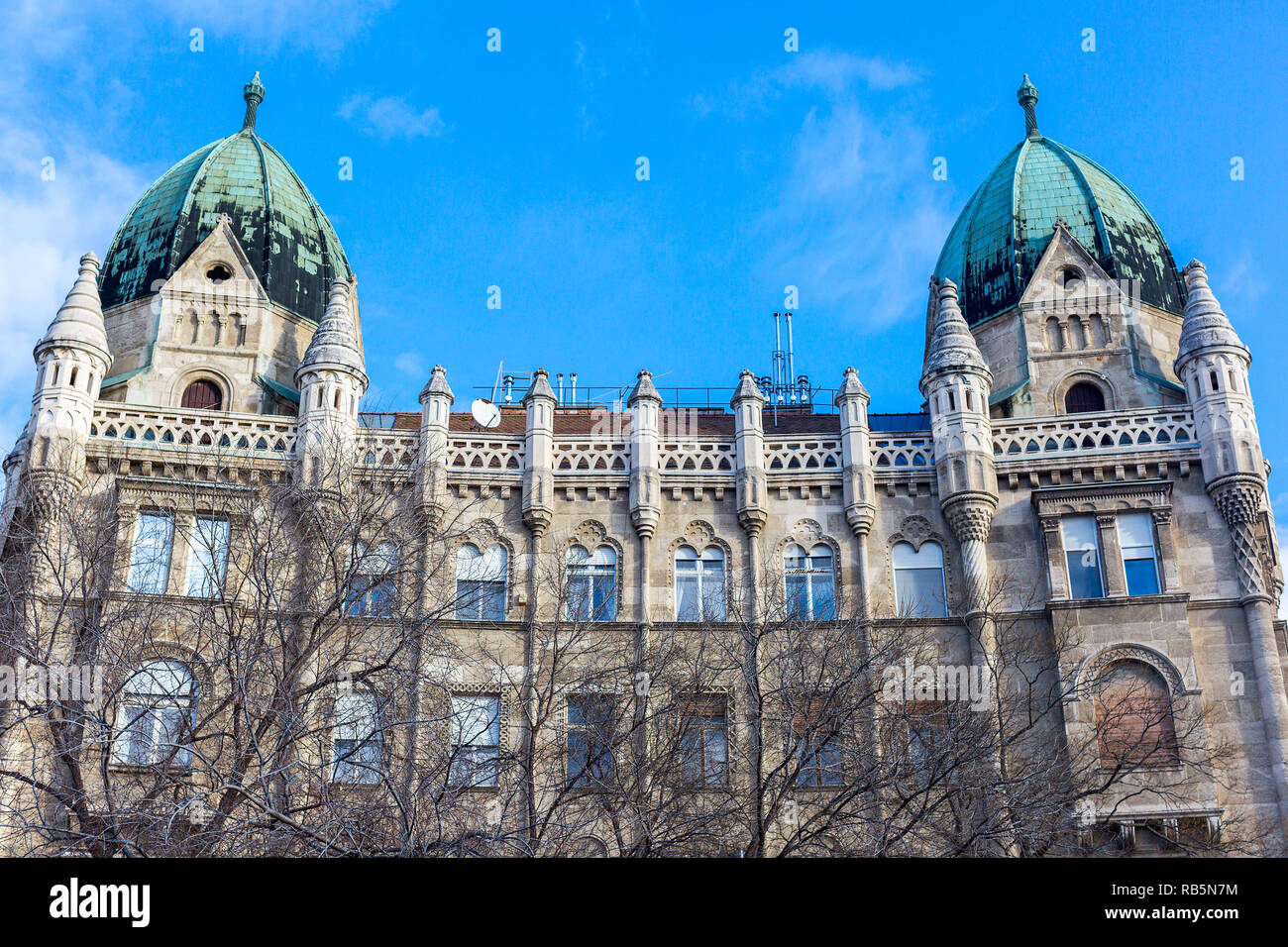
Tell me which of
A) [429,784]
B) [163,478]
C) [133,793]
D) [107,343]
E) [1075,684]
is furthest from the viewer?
[107,343]

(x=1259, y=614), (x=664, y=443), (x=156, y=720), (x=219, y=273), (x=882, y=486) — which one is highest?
(x=219, y=273)

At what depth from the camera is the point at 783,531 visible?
3662 centimetres

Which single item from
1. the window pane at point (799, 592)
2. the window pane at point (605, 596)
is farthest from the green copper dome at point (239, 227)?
the window pane at point (799, 592)

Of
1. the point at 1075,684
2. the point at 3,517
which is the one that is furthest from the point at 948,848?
the point at 3,517

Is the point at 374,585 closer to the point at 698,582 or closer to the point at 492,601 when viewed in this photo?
the point at 492,601

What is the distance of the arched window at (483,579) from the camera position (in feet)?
116

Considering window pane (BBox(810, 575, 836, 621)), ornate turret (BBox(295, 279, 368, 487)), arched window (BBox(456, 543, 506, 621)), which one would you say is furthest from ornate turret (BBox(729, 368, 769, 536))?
ornate turret (BBox(295, 279, 368, 487))

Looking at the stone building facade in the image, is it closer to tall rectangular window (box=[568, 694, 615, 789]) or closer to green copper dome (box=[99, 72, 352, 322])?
green copper dome (box=[99, 72, 352, 322])

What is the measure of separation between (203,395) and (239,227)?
5.98m

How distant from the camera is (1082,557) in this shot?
35.5 metres

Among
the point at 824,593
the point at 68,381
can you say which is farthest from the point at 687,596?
the point at 68,381

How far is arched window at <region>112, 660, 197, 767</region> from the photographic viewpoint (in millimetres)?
23250
